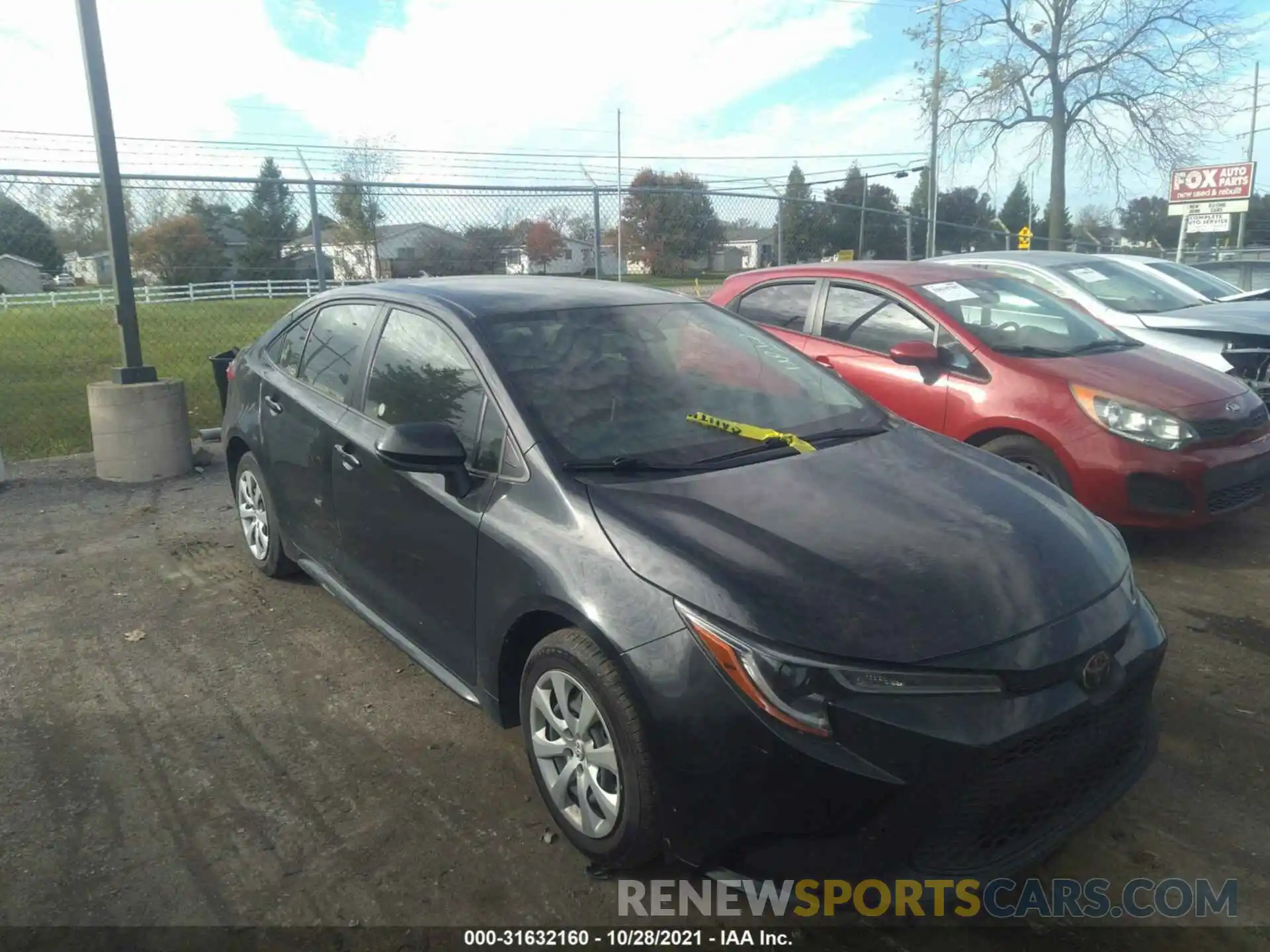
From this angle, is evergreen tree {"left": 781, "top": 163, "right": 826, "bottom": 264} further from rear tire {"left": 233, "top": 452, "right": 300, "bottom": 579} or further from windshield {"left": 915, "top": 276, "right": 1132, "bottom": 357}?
rear tire {"left": 233, "top": 452, "right": 300, "bottom": 579}

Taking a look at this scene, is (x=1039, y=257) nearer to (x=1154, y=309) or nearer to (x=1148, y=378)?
(x=1154, y=309)

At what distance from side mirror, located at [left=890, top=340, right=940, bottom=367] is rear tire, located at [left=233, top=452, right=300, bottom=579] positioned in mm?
3503

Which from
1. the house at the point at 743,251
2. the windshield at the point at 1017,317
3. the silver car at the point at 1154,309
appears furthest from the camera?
the house at the point at 743,251

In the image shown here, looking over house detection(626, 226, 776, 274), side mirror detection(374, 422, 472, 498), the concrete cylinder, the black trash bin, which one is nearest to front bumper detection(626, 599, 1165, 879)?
side mirror detection(374, 422, 472, 498)

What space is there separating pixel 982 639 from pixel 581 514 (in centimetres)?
115

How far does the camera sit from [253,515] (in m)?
5.07

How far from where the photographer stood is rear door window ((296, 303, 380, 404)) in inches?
158

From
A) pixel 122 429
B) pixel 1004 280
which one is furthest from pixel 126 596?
pixel 1004 280

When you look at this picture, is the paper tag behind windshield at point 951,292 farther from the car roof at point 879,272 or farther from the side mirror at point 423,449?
the side mirror at point 423,449

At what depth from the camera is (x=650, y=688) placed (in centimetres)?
237

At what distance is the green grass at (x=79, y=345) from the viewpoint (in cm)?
855

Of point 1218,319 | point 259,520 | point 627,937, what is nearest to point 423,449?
point 627,937

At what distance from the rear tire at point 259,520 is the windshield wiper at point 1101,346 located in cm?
461

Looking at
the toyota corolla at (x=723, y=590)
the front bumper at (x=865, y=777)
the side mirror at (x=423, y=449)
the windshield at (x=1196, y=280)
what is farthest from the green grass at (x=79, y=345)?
the windshield at (x=1196, y=280)
